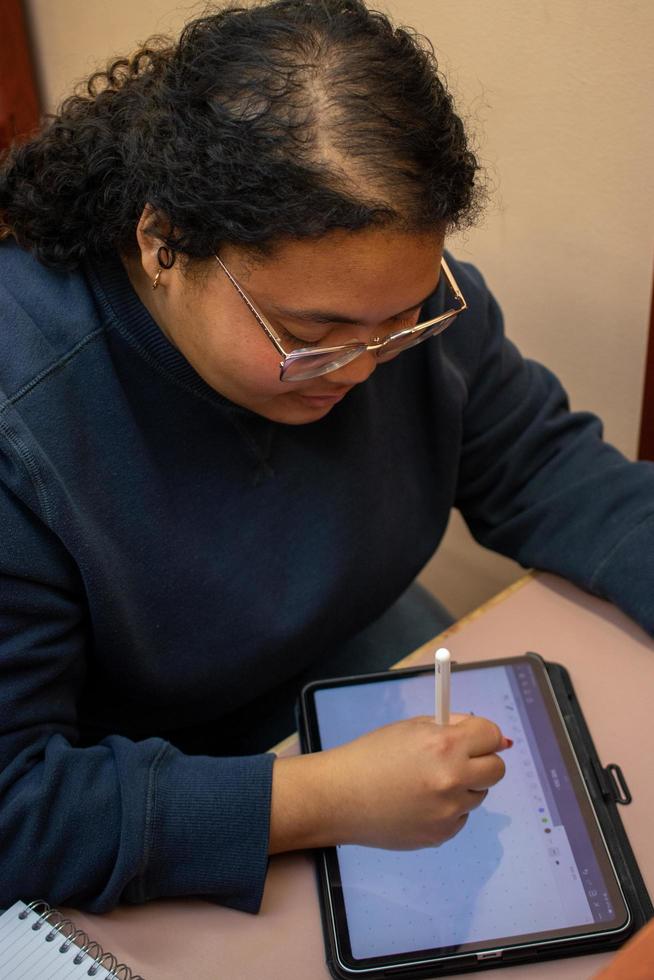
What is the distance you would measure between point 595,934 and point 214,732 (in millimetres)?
520

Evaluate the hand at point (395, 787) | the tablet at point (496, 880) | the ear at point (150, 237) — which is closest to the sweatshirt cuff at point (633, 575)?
the tablet at point (496, 880)

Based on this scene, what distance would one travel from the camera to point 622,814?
0.83 metres

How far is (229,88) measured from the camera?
29.1 inches

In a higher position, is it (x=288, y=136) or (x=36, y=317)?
(x=288, y=136)

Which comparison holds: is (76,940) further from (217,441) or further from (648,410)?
(648,410)

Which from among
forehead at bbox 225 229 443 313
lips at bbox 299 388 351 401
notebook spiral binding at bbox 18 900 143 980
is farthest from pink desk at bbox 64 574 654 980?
forehead at bbox 225 229 443 313

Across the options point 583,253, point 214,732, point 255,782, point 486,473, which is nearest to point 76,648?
point 255,782

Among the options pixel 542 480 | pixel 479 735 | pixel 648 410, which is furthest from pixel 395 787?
pixel 648 410

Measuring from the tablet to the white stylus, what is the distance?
Result: 11 cm

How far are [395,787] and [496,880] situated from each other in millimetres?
107

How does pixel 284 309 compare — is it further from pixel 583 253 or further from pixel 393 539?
pixel 583 253

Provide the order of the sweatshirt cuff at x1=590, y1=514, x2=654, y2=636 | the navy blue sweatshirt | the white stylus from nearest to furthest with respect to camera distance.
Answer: the white stylus → the navy blue sweatshirt → the sweatshirt cuff at x1=590, y1=514, x2=654, y2=636

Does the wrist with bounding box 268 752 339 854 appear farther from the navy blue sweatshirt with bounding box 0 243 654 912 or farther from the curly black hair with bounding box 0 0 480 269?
the curly black hair with bounding box 0 0 480 269

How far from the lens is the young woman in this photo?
0.74 m
